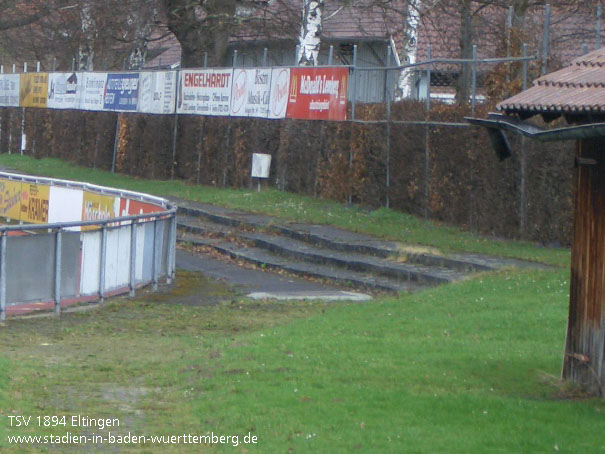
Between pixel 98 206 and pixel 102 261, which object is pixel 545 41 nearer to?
pixel 102 261

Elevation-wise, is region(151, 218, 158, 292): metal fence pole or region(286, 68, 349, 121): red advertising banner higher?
region(286, 68, 349, 121): red advertising banner

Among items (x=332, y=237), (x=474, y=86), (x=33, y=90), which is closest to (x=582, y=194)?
(x=332, y=237)

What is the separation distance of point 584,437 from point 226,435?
241cm

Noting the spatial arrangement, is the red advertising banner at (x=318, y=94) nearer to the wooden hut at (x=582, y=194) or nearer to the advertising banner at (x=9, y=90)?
the wooden hut at (x=582, y=194)

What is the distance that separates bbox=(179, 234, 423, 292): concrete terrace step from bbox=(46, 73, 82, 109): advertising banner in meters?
17.9

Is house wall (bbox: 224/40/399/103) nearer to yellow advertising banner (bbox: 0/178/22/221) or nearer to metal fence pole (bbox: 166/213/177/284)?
yellow advertising banner (bbox: 0/178/22/221)

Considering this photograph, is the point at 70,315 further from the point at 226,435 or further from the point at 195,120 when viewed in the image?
the point at 195,120

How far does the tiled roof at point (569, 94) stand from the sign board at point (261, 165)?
17.6 meters

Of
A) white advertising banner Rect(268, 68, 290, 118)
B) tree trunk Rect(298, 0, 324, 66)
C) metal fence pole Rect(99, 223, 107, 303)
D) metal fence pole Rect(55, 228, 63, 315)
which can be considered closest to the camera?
metal fence pole Rect(55, 228, 63, 315)

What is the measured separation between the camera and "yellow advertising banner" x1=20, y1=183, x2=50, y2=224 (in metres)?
21.3

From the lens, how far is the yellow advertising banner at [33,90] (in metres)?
40.3

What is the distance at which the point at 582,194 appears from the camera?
27.3ft

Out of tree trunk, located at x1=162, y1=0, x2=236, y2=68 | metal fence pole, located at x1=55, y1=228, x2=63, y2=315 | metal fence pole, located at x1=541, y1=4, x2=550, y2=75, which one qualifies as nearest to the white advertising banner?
tree trunk, located at x1=162, y1=0, x2=236, y2=68

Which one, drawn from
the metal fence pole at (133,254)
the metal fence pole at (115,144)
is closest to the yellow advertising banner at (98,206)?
the metal fence pole at (133,254)
